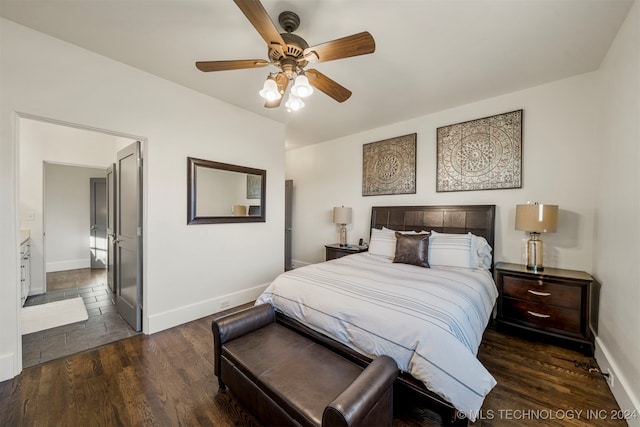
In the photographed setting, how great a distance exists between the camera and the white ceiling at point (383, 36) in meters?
1.77

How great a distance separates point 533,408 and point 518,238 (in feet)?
6.21

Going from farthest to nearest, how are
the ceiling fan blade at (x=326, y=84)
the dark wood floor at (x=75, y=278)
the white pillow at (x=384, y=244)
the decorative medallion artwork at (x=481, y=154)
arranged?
the dark wood floor at (x=75, y=278) < the white pillow at (x=384, y=244) < the decorative medallion artwork at (x=481, y=154) < the ceiling fan blade at (x=326, y=84)

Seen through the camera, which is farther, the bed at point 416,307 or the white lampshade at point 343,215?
the white lampshade at point 343,215

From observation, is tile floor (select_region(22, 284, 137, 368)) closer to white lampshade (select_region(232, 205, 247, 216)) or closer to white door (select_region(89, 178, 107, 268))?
white lampshade (select_region(232, 205, 247, 216))

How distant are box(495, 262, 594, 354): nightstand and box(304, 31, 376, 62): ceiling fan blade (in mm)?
2612

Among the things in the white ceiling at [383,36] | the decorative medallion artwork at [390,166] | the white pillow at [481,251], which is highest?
the white ceiling at [383,36]

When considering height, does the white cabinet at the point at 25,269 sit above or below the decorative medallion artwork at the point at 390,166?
below

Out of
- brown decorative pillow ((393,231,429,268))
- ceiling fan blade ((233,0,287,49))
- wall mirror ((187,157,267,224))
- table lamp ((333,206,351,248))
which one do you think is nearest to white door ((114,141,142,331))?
wall mirror ((187,157,267,224))

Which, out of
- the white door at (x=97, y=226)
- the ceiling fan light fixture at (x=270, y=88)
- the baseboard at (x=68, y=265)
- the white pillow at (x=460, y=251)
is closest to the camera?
the ceiling fan light fixture at (x=270, y=88)

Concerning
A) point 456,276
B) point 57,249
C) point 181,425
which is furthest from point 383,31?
point 57,249

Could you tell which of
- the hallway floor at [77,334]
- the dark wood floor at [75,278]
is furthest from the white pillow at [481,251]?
the dark wood floor at [75,278]

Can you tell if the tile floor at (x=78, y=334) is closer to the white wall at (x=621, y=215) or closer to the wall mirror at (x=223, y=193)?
the wall mirror at (x=223, y=193)

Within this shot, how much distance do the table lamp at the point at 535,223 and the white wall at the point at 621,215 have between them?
0.35 meters

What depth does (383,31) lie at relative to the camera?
1979 millimetres
